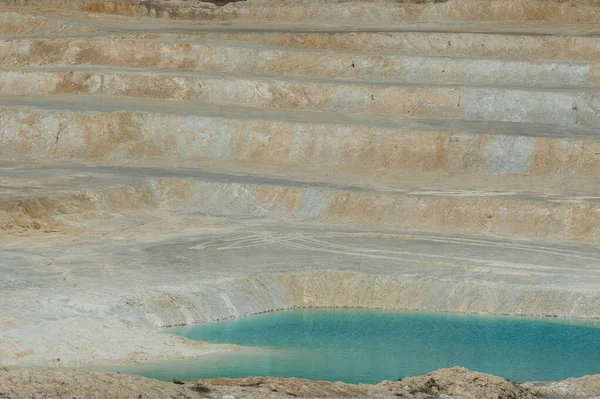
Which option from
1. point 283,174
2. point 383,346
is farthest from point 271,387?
point 283,174

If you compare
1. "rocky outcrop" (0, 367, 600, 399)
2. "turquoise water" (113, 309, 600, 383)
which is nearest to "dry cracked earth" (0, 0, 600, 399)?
"rocky outcrop" (0, 367, 600, 399)

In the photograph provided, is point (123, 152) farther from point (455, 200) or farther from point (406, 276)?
point (406, 276)

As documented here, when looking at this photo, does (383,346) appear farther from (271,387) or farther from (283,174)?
(283,174)

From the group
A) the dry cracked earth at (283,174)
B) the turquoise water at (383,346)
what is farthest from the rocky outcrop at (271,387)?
the turquoise water at (383,346)

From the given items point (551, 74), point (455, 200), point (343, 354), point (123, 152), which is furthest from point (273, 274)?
point (551, 74)

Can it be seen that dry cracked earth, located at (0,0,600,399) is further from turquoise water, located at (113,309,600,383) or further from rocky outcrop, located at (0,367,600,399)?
turquoise water, located at (113,309,600,383)

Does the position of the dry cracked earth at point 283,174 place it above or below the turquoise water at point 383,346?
above

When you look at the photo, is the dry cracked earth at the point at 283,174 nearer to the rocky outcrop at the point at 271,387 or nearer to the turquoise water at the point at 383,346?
the rocky outcrop at the point at 271,387
